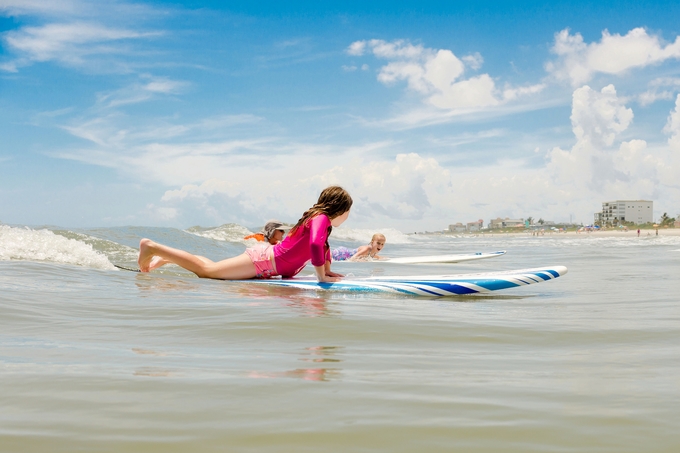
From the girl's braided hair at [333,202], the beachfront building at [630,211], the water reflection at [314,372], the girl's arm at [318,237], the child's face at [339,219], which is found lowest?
the water reflection at [314,372]

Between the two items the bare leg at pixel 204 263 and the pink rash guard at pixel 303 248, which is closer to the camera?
the pink rash guard at pixel 303 248

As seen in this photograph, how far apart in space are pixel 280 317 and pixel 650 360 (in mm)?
2375

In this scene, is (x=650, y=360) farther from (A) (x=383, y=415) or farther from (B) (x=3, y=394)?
(B) (x=3, y=394)

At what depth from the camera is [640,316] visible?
4.54 m

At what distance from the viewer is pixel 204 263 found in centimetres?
714

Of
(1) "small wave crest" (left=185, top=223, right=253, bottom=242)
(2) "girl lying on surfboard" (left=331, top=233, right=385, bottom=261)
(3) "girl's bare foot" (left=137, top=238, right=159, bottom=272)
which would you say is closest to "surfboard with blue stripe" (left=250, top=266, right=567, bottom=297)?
(3) "girl's bare foot" (left=137, top=238, right=159, bottom=272)

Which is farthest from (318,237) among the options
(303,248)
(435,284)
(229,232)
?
(229,232)

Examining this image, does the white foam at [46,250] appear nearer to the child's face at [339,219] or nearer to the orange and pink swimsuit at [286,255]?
the orange and pink swimsuit at [286,255]

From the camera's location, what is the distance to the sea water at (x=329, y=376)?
1616mm

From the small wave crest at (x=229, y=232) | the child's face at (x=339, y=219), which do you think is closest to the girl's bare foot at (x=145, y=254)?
the child's face at (x=339, y=219)

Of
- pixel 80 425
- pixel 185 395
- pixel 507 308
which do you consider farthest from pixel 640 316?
pixel 80 425

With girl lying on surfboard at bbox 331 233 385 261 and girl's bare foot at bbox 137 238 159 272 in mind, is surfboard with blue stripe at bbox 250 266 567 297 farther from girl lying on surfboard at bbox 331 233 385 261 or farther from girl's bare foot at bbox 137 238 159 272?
girl lying on surfboard at bbox 331 233 385 261

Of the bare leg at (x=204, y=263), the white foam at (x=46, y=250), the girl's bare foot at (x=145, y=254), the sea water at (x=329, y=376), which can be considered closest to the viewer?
the sea water at (x=329, y=376)

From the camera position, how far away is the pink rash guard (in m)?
6.09
